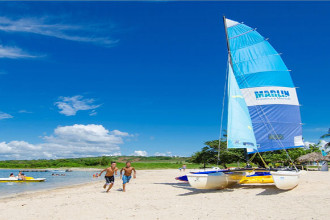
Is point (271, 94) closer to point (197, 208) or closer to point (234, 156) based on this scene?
point (197, 208)

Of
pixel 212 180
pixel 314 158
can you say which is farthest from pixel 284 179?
pixel 314 158

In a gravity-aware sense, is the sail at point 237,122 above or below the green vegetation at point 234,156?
above

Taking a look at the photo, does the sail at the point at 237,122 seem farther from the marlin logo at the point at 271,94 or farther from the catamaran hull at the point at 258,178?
the marlin logo at the point at 271,94

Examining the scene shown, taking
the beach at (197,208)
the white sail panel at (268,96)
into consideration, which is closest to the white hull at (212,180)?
the beach at (197,208)

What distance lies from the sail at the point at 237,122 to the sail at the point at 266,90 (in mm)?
1463

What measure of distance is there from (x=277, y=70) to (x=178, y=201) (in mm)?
10522

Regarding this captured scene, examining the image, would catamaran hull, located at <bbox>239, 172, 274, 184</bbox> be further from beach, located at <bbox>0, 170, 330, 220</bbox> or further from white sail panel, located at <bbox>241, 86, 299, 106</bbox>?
white sail panel, located at <bbox>241, 86, 299, 106</bbox>

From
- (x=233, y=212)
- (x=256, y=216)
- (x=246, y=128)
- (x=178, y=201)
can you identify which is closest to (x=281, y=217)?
(x=256, y=216)

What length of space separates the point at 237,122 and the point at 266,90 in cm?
362

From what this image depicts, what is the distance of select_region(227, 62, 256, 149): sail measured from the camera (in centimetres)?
1386

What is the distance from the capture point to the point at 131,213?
28.8ft

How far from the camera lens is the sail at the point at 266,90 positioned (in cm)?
1580

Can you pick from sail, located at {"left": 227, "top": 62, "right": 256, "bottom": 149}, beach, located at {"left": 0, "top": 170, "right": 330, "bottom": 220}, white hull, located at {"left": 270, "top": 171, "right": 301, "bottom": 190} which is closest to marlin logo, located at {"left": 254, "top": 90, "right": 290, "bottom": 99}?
sail, located at {"left": 227, "top": 62, "right": 256, "bottom": 149}

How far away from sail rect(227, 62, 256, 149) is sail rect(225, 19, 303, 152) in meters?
1.46
